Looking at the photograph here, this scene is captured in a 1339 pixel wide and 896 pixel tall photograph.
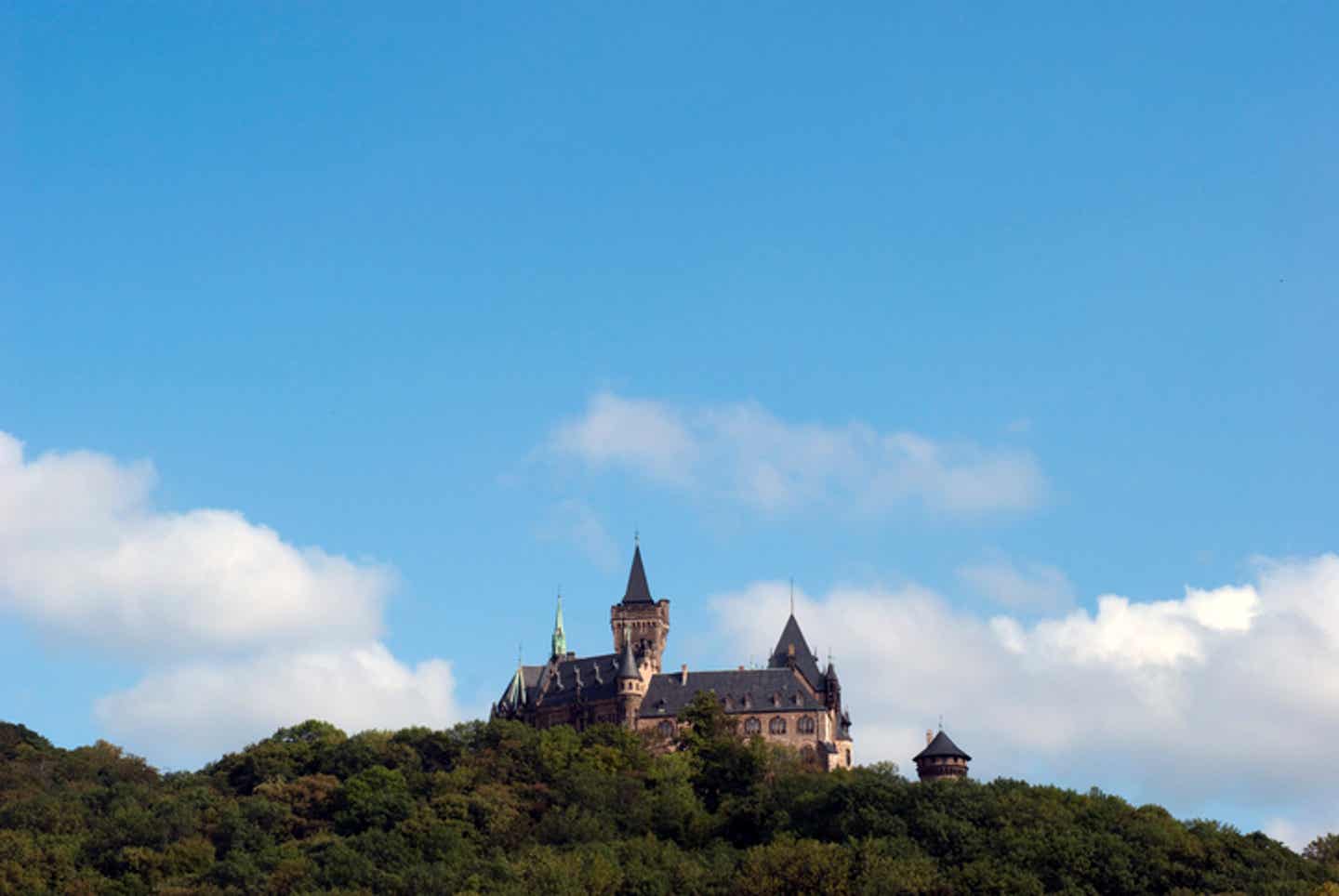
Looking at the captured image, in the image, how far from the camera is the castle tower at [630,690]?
133625 mm

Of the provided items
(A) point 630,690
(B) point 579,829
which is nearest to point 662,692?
(A) point 630,690

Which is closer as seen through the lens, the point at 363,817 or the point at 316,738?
the point at 363,817

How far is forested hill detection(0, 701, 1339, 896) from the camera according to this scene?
102312 millimetres

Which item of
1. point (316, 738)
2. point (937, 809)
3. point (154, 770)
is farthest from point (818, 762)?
point (154, 770)

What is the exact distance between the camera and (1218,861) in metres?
102

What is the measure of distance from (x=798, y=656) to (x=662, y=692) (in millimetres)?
11024

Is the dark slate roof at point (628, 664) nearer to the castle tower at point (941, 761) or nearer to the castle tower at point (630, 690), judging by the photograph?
Result: the castle tower at point (630, 690)

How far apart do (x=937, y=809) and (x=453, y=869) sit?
1154 inches

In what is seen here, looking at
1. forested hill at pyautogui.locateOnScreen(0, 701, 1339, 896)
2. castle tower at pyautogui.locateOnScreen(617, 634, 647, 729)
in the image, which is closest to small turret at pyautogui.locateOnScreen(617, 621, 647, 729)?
castle tower at pyautogui.locateOnScreen(617, 634, 647, 729)

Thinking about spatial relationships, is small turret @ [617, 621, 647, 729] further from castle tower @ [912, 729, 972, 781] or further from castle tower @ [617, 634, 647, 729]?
castle tower @ [912, 729, 972, 781]

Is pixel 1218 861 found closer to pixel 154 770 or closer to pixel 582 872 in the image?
pixel 582 872

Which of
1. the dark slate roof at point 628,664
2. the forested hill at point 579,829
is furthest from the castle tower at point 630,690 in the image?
the forested hill at point 579,829

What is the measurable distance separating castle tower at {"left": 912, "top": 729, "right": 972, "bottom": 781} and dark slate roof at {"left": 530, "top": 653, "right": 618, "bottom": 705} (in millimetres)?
23324

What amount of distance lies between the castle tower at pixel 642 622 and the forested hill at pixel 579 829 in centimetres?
1139
